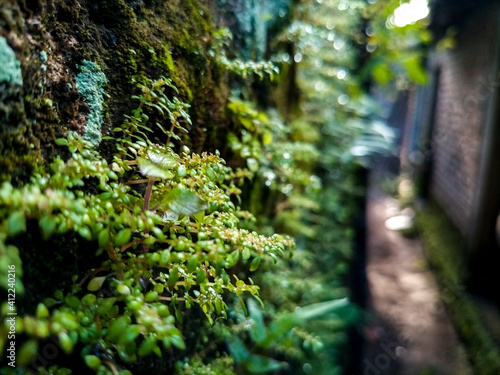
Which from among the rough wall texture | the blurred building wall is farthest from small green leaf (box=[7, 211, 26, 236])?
the rough wall texture

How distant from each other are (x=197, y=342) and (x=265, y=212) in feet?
3.84

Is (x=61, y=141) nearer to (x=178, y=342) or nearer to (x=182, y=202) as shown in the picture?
(x=182, y=202)

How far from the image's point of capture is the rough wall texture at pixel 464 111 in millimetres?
4699

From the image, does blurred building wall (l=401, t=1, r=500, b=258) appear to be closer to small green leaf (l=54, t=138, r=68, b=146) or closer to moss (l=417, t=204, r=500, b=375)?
moss (l=417, t=204, r=500, b=375)

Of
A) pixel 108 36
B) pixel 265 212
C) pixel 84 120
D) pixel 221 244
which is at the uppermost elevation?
pixel 108 36

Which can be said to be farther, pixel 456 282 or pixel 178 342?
pixel 456 282

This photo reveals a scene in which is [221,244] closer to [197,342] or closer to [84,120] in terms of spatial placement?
[84,120]

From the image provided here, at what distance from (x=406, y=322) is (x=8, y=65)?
534 cm

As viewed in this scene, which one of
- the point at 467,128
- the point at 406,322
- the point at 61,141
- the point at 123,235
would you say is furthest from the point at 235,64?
the point at 467,128

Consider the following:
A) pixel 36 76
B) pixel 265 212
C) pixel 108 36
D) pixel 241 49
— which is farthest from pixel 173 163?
pixel 265 212

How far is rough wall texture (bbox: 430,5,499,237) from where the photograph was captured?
4.70 meters

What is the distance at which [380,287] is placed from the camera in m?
5.78

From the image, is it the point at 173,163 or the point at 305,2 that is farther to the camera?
the point at 305,2

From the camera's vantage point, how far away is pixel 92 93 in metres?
1.24
